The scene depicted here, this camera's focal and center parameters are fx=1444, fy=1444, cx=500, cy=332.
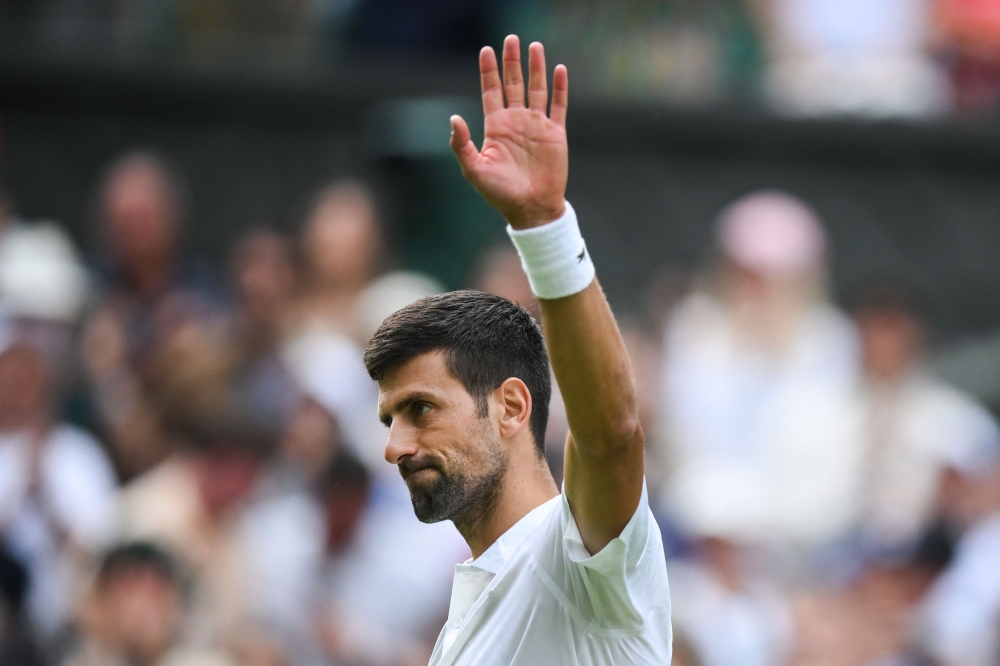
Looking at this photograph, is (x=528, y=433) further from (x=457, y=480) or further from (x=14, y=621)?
(x=14, y=621)

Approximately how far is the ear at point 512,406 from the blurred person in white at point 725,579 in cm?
306

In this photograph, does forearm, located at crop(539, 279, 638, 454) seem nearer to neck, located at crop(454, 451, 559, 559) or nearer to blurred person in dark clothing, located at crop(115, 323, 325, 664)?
neck, located at crop(454, 451, 559, 559)

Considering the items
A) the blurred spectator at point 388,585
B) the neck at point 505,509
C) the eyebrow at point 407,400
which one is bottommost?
the blurred spectator at point 388,585

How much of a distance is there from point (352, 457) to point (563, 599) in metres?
3.59

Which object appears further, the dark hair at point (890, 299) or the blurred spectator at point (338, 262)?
the dark hair at point (890, 299)

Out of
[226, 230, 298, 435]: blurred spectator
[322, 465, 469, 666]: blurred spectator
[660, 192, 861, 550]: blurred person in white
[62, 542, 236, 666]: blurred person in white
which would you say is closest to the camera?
[62, 542, 236, 666]: blurred person in white

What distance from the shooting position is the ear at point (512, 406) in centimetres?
242

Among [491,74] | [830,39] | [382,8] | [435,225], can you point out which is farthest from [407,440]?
[830,39]

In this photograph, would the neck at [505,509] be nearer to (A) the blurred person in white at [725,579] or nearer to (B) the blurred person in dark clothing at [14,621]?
(A) the blurred person in white at [725,579]

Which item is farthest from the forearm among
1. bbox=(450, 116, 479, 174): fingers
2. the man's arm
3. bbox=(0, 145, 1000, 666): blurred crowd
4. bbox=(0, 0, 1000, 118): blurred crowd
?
bbox=(0, 0, 1000, 118): blurred crowd

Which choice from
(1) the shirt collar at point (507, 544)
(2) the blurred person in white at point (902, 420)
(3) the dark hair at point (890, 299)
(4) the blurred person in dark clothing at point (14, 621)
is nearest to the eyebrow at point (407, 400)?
(1) the shirt collar at point (507, 544)

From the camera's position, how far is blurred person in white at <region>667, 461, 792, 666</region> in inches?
223

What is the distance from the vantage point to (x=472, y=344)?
95.7 inches

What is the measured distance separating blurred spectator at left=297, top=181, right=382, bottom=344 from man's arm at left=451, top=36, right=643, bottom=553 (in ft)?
14.3
